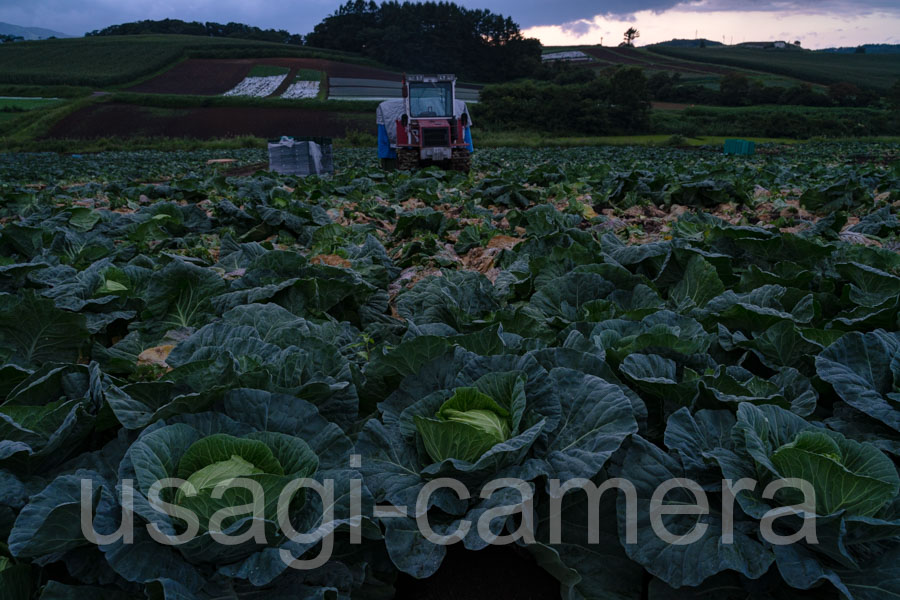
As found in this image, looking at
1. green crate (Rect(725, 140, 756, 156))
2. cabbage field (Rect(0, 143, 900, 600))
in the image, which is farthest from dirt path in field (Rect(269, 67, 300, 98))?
cabbage field (Rect(0, 143, 900, 600))

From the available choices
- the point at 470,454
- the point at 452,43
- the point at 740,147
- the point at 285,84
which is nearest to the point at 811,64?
the point at 452,43

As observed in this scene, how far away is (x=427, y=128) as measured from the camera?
1617 centimetres

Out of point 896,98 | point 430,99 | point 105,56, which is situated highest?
point 105,56

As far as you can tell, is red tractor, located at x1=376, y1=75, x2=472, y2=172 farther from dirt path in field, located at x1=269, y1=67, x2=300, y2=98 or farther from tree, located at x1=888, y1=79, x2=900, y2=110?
tree, located at x1=888, y1=79, x2=900, y2=110

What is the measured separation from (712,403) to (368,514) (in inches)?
44.6

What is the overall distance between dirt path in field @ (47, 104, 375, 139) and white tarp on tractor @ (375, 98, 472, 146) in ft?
71.5

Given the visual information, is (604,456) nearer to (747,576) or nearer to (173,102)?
(747,576)

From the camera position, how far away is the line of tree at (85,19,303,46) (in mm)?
108250

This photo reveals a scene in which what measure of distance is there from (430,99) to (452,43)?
65064mm

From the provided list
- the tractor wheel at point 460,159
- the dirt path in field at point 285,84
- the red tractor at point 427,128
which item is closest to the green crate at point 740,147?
the red tractor at point 427,128

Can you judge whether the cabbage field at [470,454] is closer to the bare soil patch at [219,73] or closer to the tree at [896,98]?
the bare soil patch at [219,73]

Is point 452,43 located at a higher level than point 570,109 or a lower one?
higher

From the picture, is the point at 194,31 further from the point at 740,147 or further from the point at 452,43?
the point at 740,147

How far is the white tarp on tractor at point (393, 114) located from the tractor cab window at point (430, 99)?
322 millimetres
